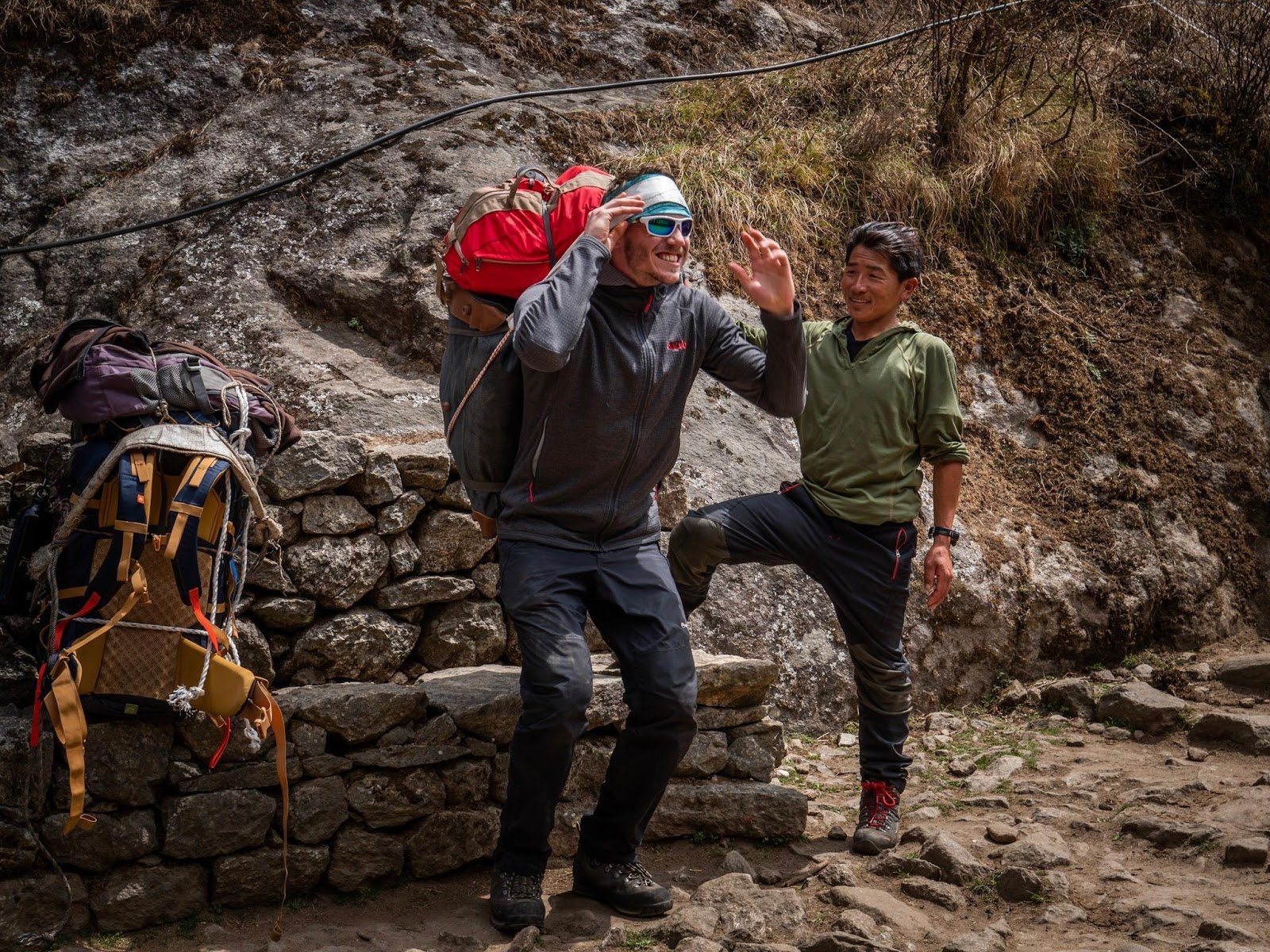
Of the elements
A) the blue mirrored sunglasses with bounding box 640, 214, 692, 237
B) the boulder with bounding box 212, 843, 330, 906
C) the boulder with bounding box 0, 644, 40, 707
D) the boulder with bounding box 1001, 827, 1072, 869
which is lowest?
the boulder with bounding box 212, 843, 330, 906

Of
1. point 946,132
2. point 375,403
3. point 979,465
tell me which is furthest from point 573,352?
point 946,132

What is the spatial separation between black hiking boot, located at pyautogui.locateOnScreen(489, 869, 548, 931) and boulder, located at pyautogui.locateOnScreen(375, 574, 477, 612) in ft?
4.48

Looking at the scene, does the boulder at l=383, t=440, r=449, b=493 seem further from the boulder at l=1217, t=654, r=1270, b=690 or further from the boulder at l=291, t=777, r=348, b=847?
the boulder at l=1217, t=654, r=1270, b=690

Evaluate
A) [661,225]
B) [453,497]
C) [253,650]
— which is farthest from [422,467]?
[661,225]

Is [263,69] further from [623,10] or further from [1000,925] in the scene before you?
[1000,925]

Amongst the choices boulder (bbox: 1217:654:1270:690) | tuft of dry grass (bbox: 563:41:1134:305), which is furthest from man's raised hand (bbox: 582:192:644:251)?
boulder (bbox: 1217:654:1270:690)

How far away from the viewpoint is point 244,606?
4.16 metres

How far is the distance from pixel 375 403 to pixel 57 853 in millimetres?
2456

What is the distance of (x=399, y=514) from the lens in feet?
14.7

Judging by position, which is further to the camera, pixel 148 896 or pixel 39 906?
pixel 148 896

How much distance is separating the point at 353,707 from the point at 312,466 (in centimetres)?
100

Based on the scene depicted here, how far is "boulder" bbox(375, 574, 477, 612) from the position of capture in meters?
4.48

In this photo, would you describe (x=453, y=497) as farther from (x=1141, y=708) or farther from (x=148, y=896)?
(x=1141, y=708)

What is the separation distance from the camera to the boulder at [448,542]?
457 centimetres
